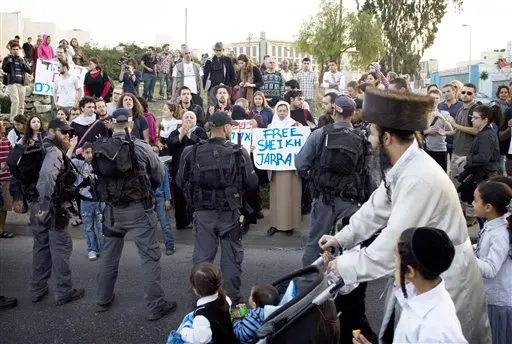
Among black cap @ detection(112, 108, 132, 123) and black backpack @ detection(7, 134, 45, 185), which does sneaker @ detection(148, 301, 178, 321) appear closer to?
black cap @ detection(112, 108, 132, 123)

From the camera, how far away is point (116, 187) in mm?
5859

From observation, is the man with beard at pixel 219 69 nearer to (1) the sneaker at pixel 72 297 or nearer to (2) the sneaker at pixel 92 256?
(2) the sneaker at pixel 92 256

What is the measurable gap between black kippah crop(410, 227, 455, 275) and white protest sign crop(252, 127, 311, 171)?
580cm

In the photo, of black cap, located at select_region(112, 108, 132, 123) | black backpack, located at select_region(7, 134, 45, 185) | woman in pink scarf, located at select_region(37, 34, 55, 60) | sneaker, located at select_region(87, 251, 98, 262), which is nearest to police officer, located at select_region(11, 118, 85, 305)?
black backpack, located at select_region(7, 134, 45, 185)

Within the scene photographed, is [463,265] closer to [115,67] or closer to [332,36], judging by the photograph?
[115,67]

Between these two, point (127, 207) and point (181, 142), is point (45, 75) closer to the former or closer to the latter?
point (181, 142)

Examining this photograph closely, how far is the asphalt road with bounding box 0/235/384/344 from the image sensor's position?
5.52 metres

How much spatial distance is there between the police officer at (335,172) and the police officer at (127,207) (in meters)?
1.62

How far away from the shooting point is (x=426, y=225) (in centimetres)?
299

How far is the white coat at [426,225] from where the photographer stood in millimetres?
Result: 2984

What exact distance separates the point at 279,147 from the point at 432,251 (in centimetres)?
596

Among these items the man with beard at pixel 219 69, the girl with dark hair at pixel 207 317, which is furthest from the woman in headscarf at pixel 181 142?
the man with beard at pixel 219 69

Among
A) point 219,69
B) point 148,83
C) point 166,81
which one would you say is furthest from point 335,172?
point 166,81

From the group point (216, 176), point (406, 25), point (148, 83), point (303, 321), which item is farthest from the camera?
point (406, 25)
